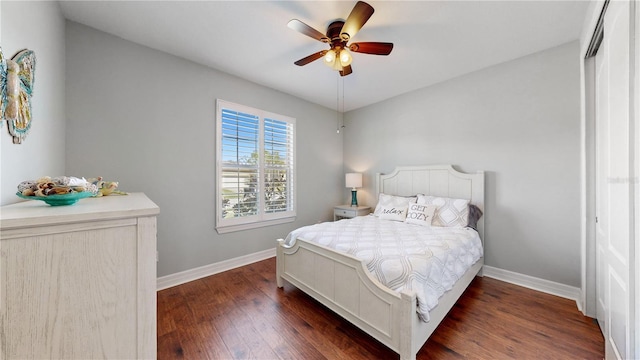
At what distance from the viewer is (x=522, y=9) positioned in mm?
1842

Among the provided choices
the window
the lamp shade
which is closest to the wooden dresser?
the window

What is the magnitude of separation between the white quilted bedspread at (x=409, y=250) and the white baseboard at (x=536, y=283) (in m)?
0.44

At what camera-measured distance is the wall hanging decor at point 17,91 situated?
1.02 m

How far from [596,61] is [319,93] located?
2.93 meters

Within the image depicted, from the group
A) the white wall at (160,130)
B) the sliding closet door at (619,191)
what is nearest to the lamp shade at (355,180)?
the white wall at (160,130)

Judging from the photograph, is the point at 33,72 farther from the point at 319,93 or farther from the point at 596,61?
the point at 596,61

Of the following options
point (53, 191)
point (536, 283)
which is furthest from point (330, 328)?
point (536, 283)

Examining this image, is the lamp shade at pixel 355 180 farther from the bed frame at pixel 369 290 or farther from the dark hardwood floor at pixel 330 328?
the dark hardwood floor at pixel 330 328

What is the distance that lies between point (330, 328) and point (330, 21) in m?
2.58

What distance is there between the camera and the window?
2928 mm

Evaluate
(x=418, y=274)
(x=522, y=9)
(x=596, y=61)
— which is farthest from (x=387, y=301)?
(x=596, y=61)

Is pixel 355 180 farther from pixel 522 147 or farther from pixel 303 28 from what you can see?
pixel 303 28

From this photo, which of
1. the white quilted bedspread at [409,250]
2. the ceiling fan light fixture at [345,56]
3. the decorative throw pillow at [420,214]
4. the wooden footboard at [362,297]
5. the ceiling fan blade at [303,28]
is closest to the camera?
the wooden footboard at [362,297]

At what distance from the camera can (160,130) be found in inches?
96.2
